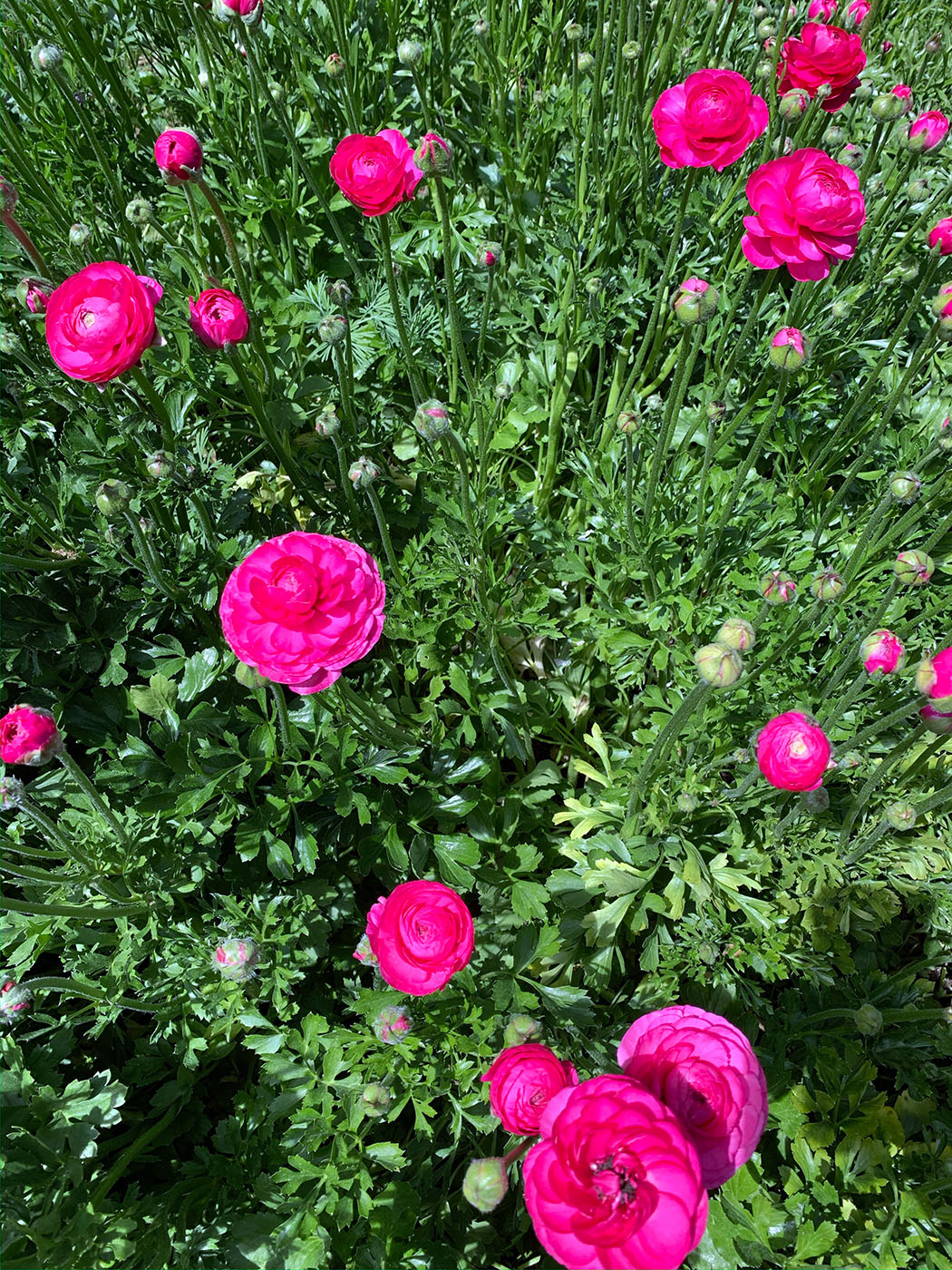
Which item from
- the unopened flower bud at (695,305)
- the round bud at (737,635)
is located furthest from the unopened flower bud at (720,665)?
the unopened flower bud at (695,305)

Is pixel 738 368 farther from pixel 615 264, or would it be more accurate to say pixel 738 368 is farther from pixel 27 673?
pixel 27 673

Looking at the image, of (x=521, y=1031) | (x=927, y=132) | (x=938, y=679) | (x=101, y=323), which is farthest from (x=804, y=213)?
(x=521, y=1031)

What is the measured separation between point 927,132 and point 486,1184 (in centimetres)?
205

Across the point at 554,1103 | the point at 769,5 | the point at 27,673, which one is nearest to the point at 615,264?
the point at 769,5

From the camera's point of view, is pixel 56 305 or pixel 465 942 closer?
pixel 465 942

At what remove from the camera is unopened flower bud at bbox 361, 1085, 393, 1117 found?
1.28m

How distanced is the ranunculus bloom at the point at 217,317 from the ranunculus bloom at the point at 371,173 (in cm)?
34

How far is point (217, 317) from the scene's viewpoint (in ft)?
5.14

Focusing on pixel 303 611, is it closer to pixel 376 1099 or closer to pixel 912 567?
pixel 376 1099

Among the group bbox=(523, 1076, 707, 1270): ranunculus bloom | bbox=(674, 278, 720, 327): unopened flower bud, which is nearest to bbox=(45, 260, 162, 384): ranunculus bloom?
bbox=(674, 278, 720, 327): unopened flower bud

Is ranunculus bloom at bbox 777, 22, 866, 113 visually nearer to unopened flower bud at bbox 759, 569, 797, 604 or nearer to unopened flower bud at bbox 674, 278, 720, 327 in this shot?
unopened flower bud at bbox 674, 278, 720, 327

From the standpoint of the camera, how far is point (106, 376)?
1393mm

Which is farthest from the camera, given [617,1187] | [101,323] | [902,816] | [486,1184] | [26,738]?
[902,816]

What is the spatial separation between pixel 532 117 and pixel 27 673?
7.47ft
